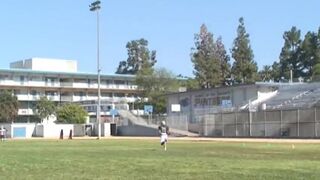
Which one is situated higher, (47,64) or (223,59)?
(47,64)

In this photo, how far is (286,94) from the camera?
93.2 metres

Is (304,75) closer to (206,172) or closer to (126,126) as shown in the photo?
(126,126)

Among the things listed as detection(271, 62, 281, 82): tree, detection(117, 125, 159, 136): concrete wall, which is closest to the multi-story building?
detection(271, 62, 281, 82): tree

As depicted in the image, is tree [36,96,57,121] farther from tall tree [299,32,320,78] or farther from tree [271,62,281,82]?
tall tree [299,32,320,78]

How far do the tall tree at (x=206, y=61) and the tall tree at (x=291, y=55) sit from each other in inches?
590

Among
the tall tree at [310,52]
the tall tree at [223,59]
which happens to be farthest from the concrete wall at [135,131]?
the tall tree at [310,52]

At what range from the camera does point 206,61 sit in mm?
138875

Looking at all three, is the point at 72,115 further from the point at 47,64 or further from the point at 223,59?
the point at 47,64

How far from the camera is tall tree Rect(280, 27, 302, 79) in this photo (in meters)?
141

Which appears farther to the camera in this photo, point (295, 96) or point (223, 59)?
point (223, 59)

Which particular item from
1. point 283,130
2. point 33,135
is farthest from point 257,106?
point 33,135

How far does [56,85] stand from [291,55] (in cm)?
5729

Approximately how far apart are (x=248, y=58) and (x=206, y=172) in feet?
378

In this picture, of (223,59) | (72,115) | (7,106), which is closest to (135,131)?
(72,115)
